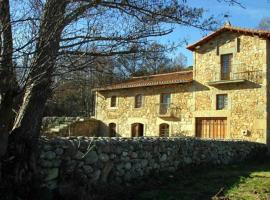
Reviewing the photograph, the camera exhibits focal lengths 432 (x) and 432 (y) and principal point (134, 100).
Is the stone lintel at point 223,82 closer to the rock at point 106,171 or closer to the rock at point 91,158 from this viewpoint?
the rock at point 106,171

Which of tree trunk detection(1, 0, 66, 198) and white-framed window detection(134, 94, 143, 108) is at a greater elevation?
white-framed window detection(134, 94, 143, 108)

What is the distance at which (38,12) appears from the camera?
6.13 m

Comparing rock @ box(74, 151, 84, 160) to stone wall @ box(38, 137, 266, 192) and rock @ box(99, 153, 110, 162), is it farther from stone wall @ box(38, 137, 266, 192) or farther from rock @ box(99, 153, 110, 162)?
rock @ box(99, 153, 110, 162)

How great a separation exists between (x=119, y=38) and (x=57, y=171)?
10.9 feet

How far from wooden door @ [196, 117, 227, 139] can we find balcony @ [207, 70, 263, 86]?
2023 millimetres

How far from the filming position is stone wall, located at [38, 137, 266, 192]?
28.2 feet

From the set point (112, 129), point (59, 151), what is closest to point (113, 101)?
point (112, 129)

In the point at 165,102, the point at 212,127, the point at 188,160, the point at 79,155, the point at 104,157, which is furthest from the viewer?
the point at 165,102

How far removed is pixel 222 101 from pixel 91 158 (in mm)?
15397

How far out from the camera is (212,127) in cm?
2411

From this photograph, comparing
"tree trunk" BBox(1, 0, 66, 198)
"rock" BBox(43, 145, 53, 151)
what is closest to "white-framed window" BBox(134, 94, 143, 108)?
"rock" BBox(43, 145, 53, 151)

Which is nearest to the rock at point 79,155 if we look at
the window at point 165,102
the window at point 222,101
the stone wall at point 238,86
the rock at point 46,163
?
the rock at point 46,163

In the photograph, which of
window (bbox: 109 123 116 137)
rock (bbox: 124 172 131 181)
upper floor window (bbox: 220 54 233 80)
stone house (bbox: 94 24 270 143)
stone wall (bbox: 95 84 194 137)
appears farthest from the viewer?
window (bbox: 109 123 116 137)

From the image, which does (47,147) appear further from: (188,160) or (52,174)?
(188,160)
